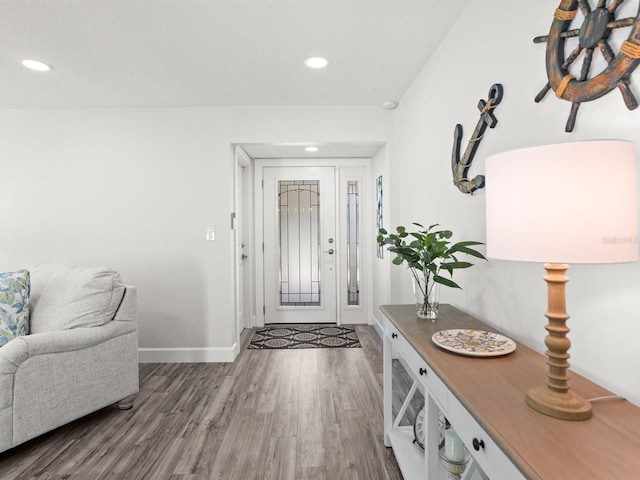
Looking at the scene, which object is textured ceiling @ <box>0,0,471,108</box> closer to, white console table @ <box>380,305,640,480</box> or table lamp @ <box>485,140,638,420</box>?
table lamp @ <box>485,140,638,420</box>

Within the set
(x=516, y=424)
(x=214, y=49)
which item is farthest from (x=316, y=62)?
(x=516, y=424)

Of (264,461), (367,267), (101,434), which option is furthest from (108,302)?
(367,267)

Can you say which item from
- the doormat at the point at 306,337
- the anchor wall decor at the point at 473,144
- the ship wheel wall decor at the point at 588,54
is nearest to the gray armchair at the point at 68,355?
the doormat at the point at 306,337

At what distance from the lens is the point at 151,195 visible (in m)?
3.44

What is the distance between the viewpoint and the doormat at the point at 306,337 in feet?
12.6

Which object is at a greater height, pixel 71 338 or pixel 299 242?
pixel 299 242

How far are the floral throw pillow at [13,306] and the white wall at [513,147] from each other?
2548 mm

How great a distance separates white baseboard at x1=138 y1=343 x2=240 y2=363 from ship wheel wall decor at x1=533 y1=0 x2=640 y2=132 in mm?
3098

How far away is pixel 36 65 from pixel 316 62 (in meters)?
1.93

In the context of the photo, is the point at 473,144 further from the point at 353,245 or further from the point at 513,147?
the point at 353,245

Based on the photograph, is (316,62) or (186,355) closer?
(316,62)

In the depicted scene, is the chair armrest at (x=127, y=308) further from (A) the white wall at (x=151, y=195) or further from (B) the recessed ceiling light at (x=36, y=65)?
(B) the recessed ceiling light at (x=36, y=65)

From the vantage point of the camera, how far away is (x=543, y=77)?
1.35 metres

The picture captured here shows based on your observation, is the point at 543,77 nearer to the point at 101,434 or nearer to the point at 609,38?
the point at 609,38
